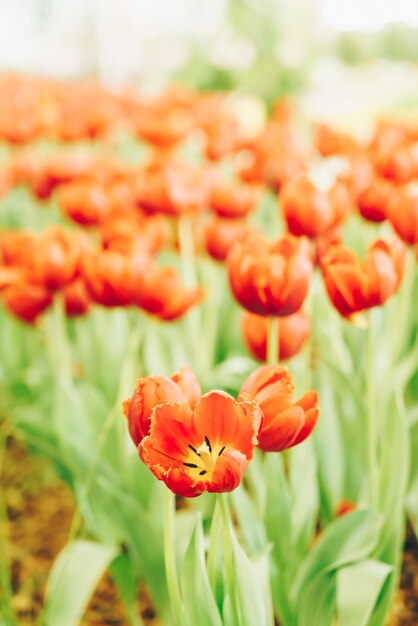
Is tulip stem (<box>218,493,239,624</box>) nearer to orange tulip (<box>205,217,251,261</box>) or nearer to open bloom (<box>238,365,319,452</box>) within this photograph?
open bloom (<box>238,365,319,452</box>)

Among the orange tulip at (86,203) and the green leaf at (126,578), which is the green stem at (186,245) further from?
the green leaf at (126,578)

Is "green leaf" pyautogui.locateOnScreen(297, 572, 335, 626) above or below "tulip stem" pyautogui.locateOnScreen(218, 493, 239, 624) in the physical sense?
below

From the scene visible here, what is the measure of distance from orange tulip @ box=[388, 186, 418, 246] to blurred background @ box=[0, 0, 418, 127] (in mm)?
3891

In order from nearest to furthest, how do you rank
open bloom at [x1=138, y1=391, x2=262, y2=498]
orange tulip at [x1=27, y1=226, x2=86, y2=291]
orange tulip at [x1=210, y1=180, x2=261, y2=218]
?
open bloom at [x1=138, y1=391, x2=262, y2=498] < orange tulip at [x1=27, y1=226, x2=86, y2=291] < orange tulip at [x1=210, y1=180, x2=261, y2=218]

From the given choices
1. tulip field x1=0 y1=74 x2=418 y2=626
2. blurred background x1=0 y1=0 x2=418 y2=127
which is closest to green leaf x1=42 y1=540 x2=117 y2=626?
tulip field x1=0 y1=74 x2=418 y2=626

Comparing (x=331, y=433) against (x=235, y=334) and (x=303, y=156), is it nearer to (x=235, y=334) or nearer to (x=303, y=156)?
(x=235, y=334)

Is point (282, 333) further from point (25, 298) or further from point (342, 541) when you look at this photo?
point (25, 298)

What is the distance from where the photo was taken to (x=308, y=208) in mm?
956

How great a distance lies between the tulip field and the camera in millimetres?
600

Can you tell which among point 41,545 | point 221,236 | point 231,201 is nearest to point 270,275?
point 221,236

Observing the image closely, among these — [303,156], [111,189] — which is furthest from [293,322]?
[303,156]

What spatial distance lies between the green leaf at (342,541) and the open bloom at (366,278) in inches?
8.6

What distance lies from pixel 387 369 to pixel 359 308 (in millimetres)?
354

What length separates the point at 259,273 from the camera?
2.50 ft
